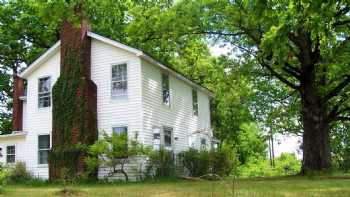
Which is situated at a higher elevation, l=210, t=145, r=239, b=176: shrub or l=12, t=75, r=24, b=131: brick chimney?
l=12, t=75, r=24, b=131: brick chimney

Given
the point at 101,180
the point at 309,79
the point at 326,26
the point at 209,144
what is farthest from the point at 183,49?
the point at 326,26

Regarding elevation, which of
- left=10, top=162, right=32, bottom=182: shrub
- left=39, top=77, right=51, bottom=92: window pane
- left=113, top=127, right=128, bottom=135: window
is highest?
left=39, top=77, right=51, bottom=92: window pane

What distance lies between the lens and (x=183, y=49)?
122 ft

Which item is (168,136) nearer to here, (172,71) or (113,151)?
(172,71)

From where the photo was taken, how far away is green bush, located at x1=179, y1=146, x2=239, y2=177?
23406 mm

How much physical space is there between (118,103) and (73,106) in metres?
2.25

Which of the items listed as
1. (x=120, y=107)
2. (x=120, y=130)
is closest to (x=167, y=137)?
(x=120, y=130)

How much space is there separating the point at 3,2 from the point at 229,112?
21.0 m

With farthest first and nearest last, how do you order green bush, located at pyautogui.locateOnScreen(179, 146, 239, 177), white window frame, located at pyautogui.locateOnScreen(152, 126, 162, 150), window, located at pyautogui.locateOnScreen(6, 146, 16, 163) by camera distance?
1. window, located at pyautogui.locateOnScreen(6, 146, 16, 163)
2. green bush, located at pyautogui.locateOnScreen(179, 146, 239, 177)
3. white window frame, located at pyautogui.locateOnScreen(152, 126, 162, 150)

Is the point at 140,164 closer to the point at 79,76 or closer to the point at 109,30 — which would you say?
the point at 79,76

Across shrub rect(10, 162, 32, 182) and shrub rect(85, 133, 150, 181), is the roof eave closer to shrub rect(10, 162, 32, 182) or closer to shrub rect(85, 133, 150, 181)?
shrub rect(85, 133, 150, 181)

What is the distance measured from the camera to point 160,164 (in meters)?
21.8

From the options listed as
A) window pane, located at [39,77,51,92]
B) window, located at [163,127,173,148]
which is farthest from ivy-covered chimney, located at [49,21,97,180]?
window, located at [163,127,173,148]

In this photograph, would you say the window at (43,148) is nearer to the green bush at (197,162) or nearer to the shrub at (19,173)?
the shrub at (19,173)
